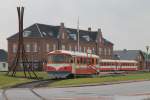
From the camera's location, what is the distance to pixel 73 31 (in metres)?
112

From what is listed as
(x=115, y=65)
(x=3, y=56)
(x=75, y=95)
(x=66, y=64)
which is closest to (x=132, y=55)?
(x=3, y=56)

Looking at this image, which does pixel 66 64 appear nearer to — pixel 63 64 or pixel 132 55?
pixel 63 64

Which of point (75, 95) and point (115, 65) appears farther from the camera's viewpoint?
point (115, 65)

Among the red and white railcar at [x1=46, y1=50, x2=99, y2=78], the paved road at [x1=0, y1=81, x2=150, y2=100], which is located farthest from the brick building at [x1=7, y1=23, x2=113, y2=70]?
the paved road at [x1=0, y1=81, x2=150, y2=100]

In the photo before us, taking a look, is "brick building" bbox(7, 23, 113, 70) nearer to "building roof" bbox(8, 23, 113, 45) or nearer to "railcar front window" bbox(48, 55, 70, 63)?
"building roof" bbox(8, 23, 113, 45)

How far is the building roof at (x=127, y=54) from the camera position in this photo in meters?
138

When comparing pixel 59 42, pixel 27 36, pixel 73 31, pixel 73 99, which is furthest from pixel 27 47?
pixel 73 99

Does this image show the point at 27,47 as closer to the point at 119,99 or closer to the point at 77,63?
the point at 77,63

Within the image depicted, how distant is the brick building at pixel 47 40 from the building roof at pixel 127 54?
21.2 meters

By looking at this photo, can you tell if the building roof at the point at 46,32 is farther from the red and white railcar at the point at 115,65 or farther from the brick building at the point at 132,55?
the brick building at the point at 132,55

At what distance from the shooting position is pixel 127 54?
14175 centimetres

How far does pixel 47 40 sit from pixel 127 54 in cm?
4613

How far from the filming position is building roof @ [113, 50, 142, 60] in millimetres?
138375

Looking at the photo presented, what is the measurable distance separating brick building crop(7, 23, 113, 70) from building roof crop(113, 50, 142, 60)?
2118cm
